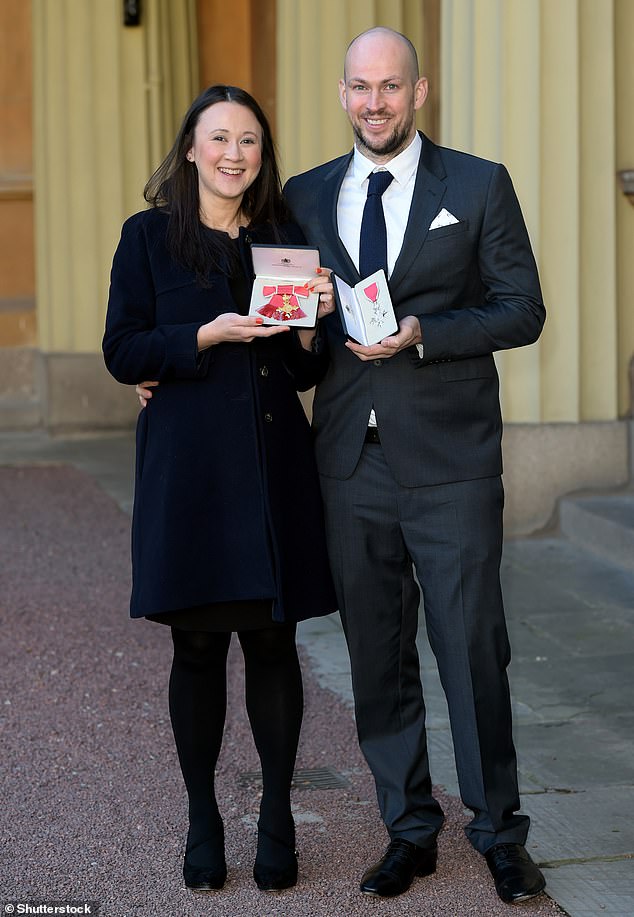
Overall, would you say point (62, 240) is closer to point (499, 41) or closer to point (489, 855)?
point (499, 41)

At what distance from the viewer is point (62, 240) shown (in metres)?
13.1

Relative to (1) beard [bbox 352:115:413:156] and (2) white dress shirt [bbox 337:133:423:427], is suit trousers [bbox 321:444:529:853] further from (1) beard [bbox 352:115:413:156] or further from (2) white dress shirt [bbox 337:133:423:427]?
(1) beard [bbox 352:115:413:156]

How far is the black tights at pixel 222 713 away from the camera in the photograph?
3.63 meters

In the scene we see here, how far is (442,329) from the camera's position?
3.46 meters

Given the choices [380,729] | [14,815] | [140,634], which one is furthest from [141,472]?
[140,634]

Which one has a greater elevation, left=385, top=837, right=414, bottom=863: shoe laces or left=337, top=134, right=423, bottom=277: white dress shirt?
left=337, top=134, right=423, bottom=277: white dress shirt

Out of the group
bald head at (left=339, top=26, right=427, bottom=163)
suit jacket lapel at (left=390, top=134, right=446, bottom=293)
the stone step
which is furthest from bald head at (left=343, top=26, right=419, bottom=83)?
the stone step

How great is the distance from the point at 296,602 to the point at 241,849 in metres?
0.78

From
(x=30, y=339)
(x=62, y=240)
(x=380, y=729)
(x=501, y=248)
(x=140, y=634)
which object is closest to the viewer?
(x=501, y=248)

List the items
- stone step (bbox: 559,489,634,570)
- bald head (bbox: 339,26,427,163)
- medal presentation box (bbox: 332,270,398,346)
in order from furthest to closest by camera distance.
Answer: stone step (bbox: 559,489,634,570), bald head (bbox: 339,26,427,163), medal presentation box (bbox: 332,270,398,346)

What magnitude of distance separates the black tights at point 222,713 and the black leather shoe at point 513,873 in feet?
1.73

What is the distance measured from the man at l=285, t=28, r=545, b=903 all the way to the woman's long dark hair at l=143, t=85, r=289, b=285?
0.13 meters

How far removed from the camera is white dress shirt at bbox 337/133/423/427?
360 cm

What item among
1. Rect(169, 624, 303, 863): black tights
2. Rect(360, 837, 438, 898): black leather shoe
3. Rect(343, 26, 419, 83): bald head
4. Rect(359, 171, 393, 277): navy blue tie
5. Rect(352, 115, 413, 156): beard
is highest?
Rect(343, 26, 419, 83): bald head
